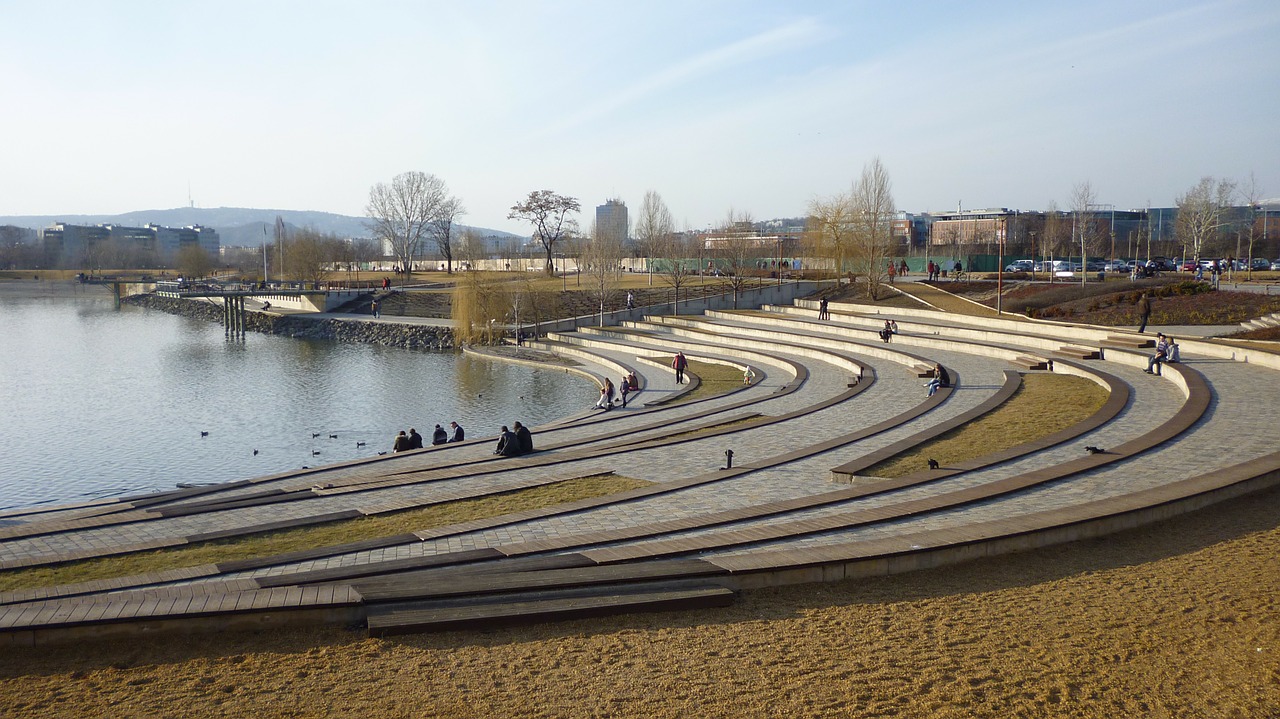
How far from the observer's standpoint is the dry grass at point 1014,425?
45.0 ft

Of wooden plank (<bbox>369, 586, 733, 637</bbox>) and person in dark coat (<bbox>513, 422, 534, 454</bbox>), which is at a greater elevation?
wooden plank (<bbox>369, 586, 733, 637</bbox>)

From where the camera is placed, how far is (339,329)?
Result: 57906 millimetres

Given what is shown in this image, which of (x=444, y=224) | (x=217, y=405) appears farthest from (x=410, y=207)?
(x=217, y=405)

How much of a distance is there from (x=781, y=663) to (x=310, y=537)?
6.70 meters

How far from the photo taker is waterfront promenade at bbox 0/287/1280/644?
7.75 meters

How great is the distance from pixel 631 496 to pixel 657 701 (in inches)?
242

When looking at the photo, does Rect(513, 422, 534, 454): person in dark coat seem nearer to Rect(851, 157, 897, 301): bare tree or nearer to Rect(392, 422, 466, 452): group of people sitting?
Rect(392, 422, 466, 452): group of people sitting

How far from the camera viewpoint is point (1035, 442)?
14422mm

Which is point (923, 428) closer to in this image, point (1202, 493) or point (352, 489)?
point (1202, 493)

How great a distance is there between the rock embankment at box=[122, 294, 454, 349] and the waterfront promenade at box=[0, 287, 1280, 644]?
28696 millimetres

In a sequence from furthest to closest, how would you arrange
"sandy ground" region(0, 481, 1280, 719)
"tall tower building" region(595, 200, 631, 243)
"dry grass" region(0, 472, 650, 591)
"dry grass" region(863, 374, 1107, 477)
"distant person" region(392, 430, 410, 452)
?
1. "tall tower building" region(595, 200, 631, 243)
2. "distant person" region(392, 430, 410, 452)
3. "dry grass" region(863, 374, 1107, 477)
4. "dry grass" region(0, 472, 650, 591)
5. "sandy ground" region(0, 481, 1280, 719)

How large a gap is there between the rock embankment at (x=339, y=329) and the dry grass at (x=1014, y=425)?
3450 cm

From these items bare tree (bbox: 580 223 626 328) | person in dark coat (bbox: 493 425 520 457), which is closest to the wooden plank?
person in dark coat (bbox: 493 425 520 457)

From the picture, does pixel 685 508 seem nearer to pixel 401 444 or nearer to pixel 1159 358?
pixel 401 444
